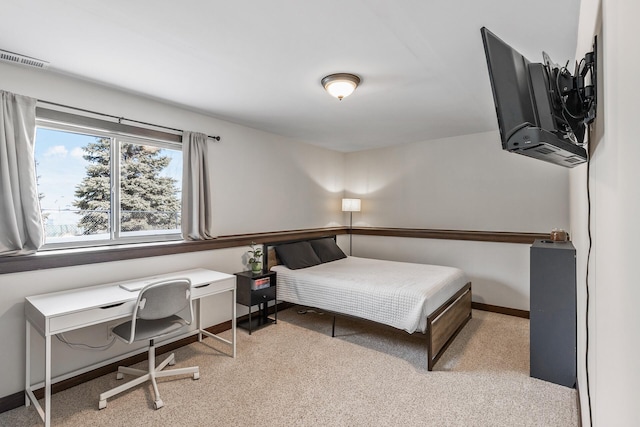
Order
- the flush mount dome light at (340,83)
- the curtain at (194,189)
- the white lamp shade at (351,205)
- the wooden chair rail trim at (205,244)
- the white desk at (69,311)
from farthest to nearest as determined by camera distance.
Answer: the white lamp shade at (351,205) < the curtain at (194,189) < the flush mount dome light at (340,83) < the wooden chair rail trim at (205,244) < the white desk at (69,311)

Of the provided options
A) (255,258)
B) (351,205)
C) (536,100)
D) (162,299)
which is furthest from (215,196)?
(536,100)

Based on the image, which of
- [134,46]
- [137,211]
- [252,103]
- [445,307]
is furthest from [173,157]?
[445,307]

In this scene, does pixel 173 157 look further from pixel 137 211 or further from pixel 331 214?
pixel 331 214

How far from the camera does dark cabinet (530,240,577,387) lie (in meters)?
2.37

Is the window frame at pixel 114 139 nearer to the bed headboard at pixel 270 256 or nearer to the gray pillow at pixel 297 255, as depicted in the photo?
the bed headboard at pixel 270 256

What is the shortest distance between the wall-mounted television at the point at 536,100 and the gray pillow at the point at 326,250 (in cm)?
334

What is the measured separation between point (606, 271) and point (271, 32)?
196cm

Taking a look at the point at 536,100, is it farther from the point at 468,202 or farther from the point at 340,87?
the point at 468,202

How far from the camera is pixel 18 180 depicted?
2.22 meters

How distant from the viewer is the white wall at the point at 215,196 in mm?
2248

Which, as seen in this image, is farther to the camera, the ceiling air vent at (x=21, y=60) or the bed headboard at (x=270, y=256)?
the bed headboard at (x=270, y=256)

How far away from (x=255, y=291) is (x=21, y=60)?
2.70 metres

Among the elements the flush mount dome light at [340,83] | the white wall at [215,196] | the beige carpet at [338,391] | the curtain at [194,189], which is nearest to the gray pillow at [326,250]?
the white wall at [215,196]

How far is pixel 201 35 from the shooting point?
192cm
